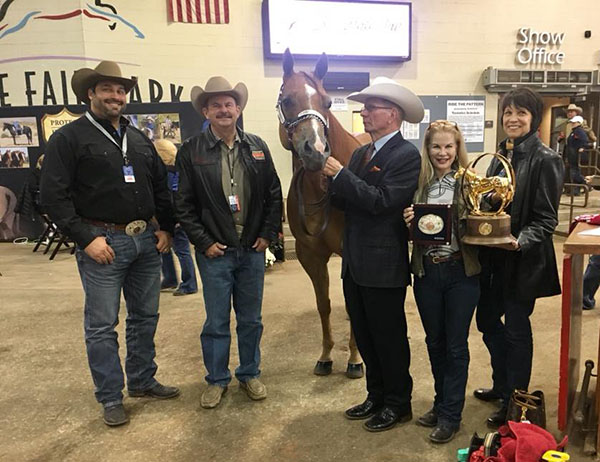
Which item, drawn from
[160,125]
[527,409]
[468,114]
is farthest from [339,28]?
[527,409]

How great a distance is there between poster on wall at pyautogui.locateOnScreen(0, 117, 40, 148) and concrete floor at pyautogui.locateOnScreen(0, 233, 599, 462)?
4.46 m

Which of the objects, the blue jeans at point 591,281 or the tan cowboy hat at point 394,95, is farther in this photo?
the blue jeans at point 591,281

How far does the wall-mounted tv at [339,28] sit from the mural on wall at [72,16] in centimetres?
220

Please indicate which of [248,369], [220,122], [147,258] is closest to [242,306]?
[248,369]

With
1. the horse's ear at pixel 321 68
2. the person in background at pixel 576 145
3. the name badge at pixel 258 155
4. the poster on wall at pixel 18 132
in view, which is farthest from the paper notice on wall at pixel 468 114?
the poster on wall at pixel 18 132

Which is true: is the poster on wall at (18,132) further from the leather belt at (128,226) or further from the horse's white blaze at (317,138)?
the horse's white blaze at (317,138)

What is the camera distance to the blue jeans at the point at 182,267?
5.06m

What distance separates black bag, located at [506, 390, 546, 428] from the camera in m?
2.14

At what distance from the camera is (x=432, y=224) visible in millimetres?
2047

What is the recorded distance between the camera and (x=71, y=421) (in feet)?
8.78

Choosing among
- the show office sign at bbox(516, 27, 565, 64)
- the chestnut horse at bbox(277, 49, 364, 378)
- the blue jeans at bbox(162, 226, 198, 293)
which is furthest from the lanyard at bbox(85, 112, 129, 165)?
the show office sign at bbox(516, 27, 565, 64)

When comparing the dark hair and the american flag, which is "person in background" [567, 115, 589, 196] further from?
the dark hair

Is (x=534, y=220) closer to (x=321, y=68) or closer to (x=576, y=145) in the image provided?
(x=321, y=68)

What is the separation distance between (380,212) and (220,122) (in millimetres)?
1007
